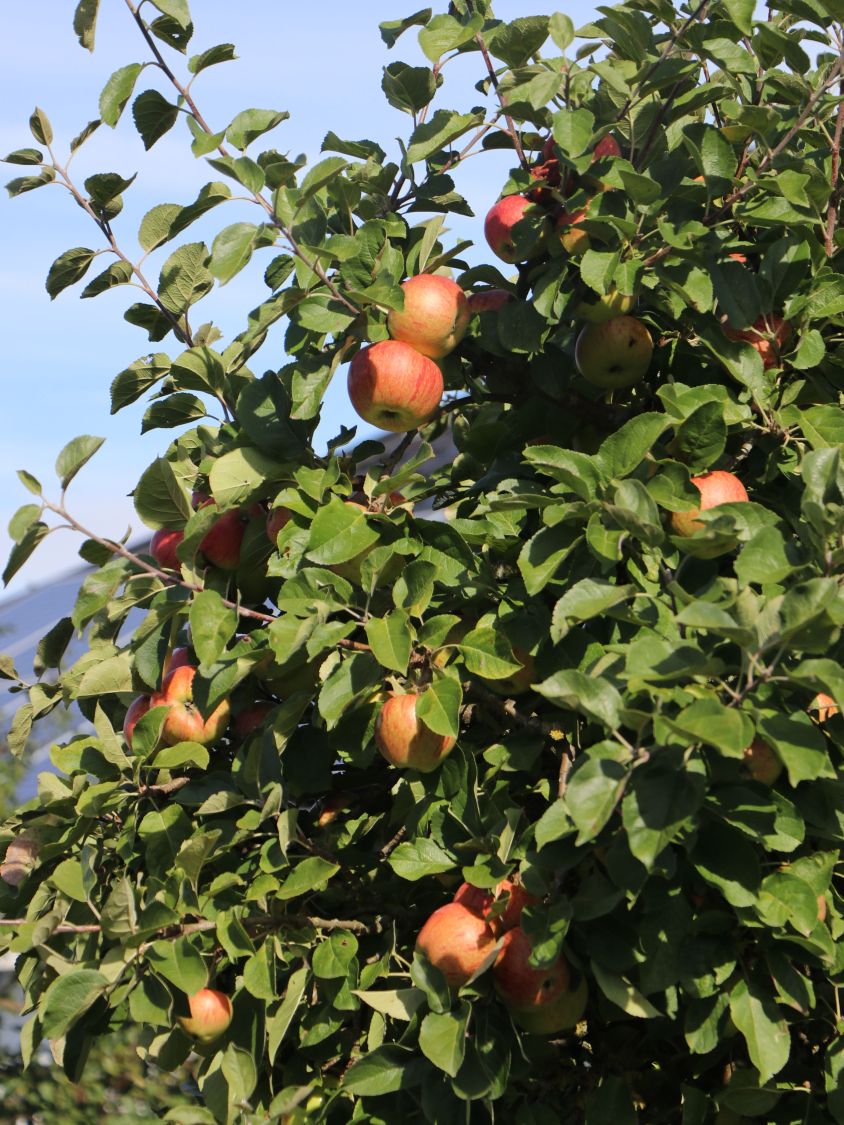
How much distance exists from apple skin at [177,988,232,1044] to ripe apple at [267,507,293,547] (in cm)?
63

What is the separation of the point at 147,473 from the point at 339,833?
1.96 feet

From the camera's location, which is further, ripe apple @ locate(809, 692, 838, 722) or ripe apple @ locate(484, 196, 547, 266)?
ripe apple @ locate(484, 196, 547, 266)

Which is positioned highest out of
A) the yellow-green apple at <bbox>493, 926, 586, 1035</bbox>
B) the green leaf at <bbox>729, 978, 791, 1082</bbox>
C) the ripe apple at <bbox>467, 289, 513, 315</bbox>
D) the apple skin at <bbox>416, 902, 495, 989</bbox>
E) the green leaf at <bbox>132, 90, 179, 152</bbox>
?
the green leaf at <bbox>132, 90, 179, 152</bbox>

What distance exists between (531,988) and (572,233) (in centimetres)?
98

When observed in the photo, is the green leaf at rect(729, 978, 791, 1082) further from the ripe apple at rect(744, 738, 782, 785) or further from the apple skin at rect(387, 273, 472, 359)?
the apple skin at rect(387, 273, 472, 359)

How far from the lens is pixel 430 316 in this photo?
5.32 feet

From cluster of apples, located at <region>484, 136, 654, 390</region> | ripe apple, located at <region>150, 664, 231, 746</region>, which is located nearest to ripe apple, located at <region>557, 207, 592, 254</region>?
cluster of apples, located at <region>484, 136, 654, 390</region>

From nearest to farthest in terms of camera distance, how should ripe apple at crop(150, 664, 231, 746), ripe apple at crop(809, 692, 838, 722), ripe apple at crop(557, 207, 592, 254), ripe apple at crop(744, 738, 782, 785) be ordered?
ripe apple at crop(744, 738, 782, 785) → ripe apple at crop(809, 692, 838, 722) → ripe apple at crop(557, 207, 592, 254) → ripe apple at crop(150, 664, 231, 746)

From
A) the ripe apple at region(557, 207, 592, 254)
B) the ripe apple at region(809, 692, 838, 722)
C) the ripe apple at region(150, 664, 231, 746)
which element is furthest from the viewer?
the ripe apple at region(150, 664, 231, 746)

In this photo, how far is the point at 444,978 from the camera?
1.40 metres

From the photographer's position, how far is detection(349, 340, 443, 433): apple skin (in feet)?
5.34

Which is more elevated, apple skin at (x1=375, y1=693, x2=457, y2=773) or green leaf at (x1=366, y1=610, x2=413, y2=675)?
green leaf at (x1=366, y1=610, x2=413, y2=675)

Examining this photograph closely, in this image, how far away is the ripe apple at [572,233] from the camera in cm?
157

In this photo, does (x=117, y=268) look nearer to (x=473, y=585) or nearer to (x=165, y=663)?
(x=165, y=663)
